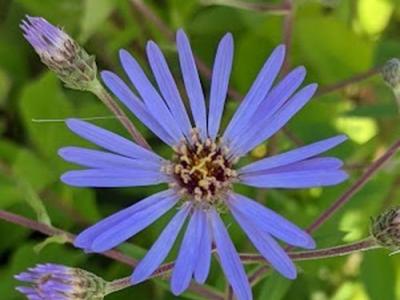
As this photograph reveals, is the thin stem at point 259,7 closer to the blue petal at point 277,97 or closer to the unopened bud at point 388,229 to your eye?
the blue petal at point 277,97

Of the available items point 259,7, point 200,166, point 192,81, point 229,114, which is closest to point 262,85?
point 192,81

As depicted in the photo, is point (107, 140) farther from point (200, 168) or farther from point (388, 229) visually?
point (388, 229)

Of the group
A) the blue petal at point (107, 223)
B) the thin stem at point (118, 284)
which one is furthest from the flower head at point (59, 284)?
the blue petal at point (107, 223)

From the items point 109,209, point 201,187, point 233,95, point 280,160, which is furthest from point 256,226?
point 109,209

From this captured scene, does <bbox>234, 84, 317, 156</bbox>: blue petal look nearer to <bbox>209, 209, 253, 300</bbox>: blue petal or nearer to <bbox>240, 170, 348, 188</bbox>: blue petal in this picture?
<bbox>240, 170, 348, 188</bbox>: blue petal

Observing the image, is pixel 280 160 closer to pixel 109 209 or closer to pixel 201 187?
pixel 201 187
